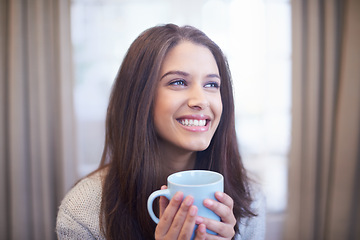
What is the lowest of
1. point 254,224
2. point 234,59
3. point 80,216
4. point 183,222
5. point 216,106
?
point 254,224

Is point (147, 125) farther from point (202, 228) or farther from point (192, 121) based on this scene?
point (202, 228)

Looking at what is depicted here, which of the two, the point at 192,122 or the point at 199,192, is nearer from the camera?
the point at 199,192

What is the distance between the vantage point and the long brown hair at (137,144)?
0.81 metres

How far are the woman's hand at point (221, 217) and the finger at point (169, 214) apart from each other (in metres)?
0.05

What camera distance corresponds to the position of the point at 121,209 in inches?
32.4

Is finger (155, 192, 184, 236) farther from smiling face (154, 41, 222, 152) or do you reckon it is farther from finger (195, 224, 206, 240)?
smiling face (154, 41, 222, 152)

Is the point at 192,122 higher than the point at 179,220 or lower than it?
higher

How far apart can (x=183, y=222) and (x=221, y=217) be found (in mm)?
83
